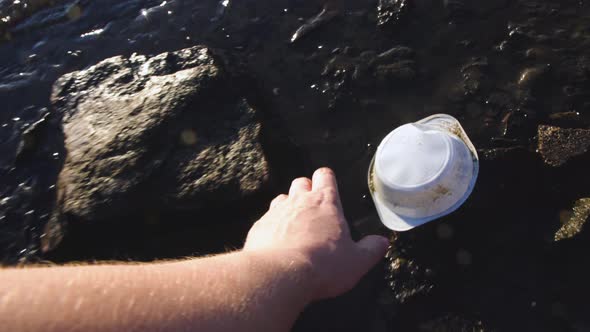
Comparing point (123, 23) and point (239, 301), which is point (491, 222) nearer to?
point (239, 301)

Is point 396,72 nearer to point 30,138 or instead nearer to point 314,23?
point 314,23

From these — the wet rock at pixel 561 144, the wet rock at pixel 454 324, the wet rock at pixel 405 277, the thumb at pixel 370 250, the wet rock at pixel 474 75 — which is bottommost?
the wet rock at pixel 454 324

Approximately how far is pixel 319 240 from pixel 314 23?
8.33 ft

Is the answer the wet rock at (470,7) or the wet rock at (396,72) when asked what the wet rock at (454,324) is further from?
the wet rock at (470,7)

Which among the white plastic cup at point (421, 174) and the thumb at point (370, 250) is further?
the white plastic cup at point (421, 174)

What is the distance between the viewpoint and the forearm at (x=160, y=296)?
58.1 inches

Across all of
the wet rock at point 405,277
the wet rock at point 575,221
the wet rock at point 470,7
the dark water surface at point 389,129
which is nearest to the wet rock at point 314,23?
the dark water surface at point 389,129

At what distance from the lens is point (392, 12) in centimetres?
396

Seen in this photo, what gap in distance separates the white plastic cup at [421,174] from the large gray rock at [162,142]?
0.79 metres

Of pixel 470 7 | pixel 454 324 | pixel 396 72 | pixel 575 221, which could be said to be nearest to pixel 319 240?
pixel 454 324

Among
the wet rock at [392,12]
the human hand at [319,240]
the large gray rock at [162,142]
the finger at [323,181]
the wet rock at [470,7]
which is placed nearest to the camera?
the human hand at [319,240]

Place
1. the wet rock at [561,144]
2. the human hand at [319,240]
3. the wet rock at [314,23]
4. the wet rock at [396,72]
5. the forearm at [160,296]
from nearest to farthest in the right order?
the forearm at [160,296] < the human hand at [319,240] < the wet rock at [561,144] < the wet rock at [396,72] < the wet rock at [314,23]

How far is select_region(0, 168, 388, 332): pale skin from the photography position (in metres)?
1.49

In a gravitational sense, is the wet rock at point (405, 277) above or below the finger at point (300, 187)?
below
